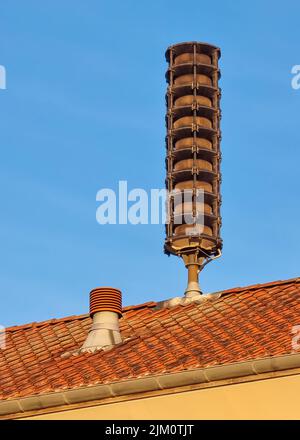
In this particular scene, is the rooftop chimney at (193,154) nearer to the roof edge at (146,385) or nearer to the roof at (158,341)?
the roof at (158,341)

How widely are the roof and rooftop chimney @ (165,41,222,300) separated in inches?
87.2

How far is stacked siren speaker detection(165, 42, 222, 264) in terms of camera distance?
94.2 ft

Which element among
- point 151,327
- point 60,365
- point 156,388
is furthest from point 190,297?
point 156,388

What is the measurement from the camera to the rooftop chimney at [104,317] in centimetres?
2403

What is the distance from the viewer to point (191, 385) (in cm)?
1975

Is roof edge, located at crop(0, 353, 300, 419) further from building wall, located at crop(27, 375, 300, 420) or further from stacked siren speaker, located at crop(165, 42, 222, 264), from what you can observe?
stacked siren speaker, located at crop(165, 42, 222, 264)

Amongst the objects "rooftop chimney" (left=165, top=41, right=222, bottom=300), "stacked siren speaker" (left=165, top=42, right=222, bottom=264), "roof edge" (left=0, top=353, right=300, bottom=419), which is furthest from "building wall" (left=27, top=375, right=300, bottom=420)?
"stacked siren speaker" (left=165, top=42, right=222, bottom=264)

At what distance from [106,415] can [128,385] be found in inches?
26.4

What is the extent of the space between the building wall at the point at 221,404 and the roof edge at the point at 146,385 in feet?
0.40

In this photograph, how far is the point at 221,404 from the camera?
1947 centimetres

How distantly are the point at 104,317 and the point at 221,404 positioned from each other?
19.4ft

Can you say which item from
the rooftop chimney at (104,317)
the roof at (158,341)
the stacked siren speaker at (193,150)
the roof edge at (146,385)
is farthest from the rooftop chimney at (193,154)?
the roof edge at (146,385)

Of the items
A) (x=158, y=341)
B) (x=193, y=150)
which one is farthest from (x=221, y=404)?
(x=193, y=150)
